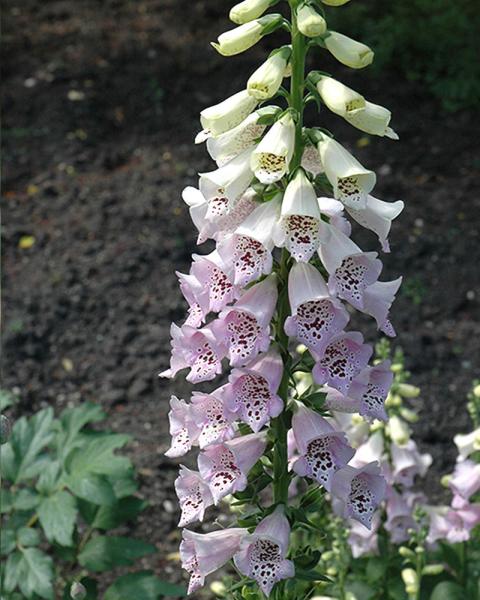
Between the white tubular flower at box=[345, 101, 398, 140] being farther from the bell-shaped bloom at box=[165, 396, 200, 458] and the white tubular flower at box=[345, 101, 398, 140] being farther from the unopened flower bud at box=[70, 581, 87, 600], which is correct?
the unopened flower bud at box=[70, 581, 87, 600]

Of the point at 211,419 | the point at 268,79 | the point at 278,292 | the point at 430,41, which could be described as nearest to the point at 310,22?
the point at 268,79

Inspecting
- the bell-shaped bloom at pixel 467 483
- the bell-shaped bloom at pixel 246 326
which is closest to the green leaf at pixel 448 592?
the bell-shaped bloom at pixel 467 483

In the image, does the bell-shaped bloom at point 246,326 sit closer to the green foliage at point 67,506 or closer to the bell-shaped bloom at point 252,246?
the bell-shaped bloom at point 252,246

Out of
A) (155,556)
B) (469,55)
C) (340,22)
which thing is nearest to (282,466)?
(155,556)

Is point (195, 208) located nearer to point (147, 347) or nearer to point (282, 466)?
point (282, 466)

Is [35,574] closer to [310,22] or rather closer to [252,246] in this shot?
[252,246]

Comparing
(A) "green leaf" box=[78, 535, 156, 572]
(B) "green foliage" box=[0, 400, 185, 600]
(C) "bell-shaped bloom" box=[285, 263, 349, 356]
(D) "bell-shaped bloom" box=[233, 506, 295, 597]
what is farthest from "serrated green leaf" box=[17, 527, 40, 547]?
(C) "bell-shaped bloom" box=[285, 263, 349, 356]
